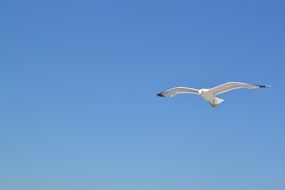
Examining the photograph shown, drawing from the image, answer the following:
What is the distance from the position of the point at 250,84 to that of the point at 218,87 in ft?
8.41

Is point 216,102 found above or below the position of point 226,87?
below

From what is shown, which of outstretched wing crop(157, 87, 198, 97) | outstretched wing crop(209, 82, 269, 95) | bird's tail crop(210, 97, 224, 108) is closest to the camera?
outstretched wing crop(209, 82, 269, 95)

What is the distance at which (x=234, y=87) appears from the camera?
34.9m

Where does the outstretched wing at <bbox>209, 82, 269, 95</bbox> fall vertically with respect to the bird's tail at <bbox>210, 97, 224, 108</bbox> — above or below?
above

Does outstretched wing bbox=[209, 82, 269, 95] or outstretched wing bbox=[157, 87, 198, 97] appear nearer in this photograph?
outstretched wing bbox=[209, 82, 269, 95]

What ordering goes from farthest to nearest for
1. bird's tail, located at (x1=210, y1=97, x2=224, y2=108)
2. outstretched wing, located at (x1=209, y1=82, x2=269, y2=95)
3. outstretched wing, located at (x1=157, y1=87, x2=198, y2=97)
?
1. outstretched wing, located at (x1=157, y1=87, x2=198, y2=97)
2. bird's tail, located at (x1=210, y1=97, x2=224, y2=108)
3. outstretched wing, located at (x1=209, y1=82, x2=269, y2=95)

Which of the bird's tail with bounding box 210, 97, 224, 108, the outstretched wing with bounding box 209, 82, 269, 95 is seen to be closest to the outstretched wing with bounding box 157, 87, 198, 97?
the outstretched wing with bounding box 209, 82, 269, 95

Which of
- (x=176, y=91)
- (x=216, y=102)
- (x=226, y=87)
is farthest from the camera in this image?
(x=176, y=91)

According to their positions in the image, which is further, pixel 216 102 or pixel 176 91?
pixel 176 91

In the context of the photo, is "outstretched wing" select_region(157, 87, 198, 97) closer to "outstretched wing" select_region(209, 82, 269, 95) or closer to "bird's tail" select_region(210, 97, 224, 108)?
"outstretched wing" select_region(209, 82, 269, 95)

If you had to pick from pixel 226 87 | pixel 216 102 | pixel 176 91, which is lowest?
pixel 216 102

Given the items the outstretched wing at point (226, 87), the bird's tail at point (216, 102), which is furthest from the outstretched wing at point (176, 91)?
the bird's tail at point (216, 102)

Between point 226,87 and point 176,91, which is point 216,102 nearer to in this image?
point 226,87

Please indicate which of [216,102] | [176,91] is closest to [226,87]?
[216,102]
